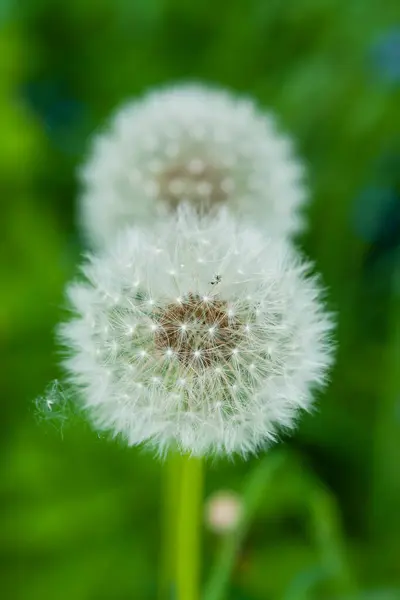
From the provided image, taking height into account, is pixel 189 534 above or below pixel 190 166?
below

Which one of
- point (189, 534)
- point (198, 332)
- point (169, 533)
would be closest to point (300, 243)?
point (169, 533)

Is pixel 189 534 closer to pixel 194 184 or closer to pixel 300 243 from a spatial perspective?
pixel 194 184

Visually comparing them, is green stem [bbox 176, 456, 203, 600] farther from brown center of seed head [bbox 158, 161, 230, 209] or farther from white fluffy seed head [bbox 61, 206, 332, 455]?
brown center of seed head [bbox 158, 161, 230, 209]

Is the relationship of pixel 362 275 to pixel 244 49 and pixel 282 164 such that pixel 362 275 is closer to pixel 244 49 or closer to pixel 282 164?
pixel 282 164

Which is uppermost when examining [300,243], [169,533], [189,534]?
[300,243]

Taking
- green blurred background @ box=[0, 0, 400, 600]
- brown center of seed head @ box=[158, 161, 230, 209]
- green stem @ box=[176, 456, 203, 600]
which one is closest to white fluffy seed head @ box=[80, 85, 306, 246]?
brown center of seed head @ box=[158, 161, 230, 209]

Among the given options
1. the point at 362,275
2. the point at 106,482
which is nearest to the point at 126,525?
the point at 106,482

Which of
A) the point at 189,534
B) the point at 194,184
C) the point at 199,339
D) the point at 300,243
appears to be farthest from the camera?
the point at 300,243
